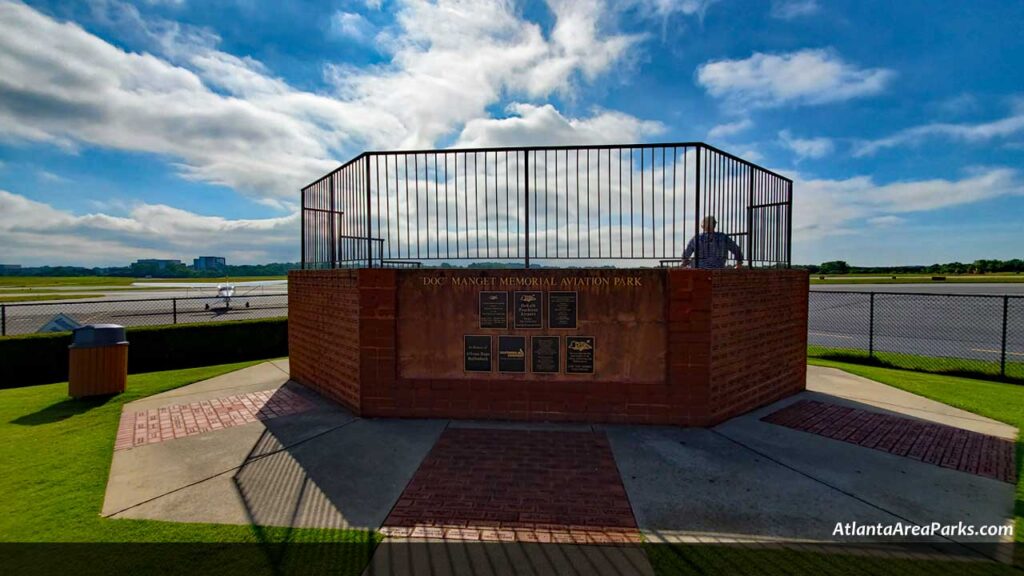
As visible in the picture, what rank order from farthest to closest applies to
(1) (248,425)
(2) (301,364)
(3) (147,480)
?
(2) (301,364), (1) (248,425), (3) (147,480)

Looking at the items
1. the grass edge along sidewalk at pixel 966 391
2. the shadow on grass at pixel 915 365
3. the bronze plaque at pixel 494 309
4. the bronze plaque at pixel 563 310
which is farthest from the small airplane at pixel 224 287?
the grass edge along sidewalk at pixel 966 391

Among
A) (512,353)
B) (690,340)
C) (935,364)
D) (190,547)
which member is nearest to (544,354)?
(512,353)

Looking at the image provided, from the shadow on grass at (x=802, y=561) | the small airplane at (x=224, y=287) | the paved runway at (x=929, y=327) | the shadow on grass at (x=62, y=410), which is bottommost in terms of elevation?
the paved runway at (x=929, y=327)

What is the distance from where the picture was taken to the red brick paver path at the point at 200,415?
539 cm

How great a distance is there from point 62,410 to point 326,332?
409 centimetres

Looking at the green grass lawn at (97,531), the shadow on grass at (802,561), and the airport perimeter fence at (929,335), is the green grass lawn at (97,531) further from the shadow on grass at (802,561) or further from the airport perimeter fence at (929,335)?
the airport perimeter fence at (929,335)

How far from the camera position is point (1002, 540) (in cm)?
324

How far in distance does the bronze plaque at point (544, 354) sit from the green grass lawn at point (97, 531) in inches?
123

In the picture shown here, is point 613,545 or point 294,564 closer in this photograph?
point 294,564

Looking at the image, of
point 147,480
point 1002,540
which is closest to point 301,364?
point 147,480

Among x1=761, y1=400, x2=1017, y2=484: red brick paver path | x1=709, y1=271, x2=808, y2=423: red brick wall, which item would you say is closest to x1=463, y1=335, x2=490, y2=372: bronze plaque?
x1=709, y1=271, x2=808, y2=423: red brick wall

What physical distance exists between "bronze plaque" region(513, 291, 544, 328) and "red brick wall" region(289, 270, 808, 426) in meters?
0.79

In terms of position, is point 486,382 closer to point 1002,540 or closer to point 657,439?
point 657,439

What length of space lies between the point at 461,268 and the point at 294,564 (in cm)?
393
